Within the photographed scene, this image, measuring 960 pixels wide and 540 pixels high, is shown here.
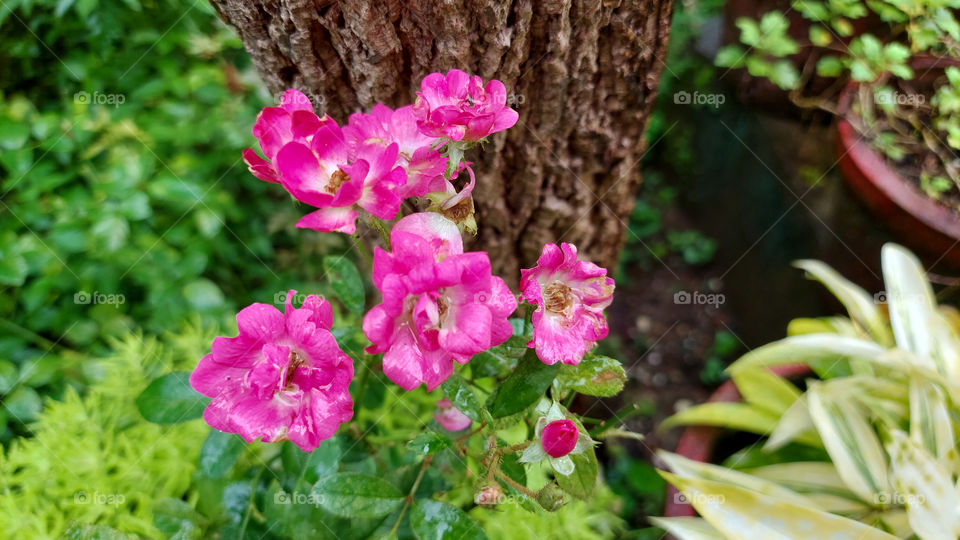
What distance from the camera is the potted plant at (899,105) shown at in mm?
1189

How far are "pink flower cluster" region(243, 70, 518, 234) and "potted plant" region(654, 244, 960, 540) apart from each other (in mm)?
649

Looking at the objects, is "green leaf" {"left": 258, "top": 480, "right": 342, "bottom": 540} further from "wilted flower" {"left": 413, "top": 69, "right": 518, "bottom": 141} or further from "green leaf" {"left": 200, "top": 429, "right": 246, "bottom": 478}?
"wilted flower" {"left": 413, "top": 69, "right": 518, "bottom": 141}

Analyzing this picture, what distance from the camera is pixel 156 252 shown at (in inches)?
49.4

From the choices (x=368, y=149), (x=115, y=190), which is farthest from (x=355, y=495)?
(x=115, y=190)

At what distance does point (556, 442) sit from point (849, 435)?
763mm

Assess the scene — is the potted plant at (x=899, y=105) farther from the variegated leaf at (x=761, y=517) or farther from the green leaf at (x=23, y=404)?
the green leaf at (x=23, y=404)

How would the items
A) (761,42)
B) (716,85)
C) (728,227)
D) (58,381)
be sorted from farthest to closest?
(716,85) < (728,227) < (761,42) < (58,381)

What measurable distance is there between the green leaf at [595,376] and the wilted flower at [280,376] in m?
0.21

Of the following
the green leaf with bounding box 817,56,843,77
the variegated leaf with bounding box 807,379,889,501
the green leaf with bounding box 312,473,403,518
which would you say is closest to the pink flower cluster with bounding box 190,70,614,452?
the green leaf with bounding box 312,473,403,518

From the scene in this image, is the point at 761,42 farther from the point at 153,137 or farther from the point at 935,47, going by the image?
the point at 153,137

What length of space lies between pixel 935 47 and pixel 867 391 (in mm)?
848

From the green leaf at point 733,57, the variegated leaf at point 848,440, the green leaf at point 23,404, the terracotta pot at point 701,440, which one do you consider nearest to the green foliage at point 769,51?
the green leaf at point 733,57

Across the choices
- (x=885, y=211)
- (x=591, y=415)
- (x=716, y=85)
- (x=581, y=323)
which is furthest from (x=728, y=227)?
(x=581, y=323)

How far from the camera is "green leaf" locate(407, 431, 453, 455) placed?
0.55 meters
